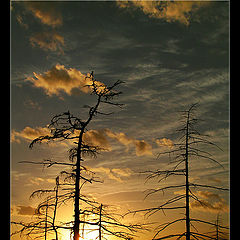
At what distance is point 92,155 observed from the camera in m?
16.6
